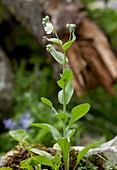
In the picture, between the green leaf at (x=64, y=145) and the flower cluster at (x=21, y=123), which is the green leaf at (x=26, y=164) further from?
the flower cluster at (x=21, y=123)

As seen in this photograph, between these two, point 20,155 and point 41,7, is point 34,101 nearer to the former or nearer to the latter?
point 41,7

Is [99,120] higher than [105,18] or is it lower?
lower

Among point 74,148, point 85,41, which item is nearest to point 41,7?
point 85,41

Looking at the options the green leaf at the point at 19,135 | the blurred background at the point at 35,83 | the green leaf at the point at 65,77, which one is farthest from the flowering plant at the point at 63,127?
the blurred background at the point at 35,83

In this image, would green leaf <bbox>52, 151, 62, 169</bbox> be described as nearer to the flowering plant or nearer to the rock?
the flowering plant

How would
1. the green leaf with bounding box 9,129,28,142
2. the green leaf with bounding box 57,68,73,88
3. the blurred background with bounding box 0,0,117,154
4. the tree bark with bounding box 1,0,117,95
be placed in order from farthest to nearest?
1. the blurred background with bounding box 0,0,117,154
2. the tree bark with bounding box 1,0,117,95
3. the green leaf with bounding box 9,129,28,142
4. the green leaf with bounding box 57,68,73,88

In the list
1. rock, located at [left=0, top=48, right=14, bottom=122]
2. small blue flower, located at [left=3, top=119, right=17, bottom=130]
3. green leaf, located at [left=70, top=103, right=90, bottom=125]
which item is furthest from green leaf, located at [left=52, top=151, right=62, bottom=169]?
rock, located at [left=0, top=48, right=14, bottom=122]
